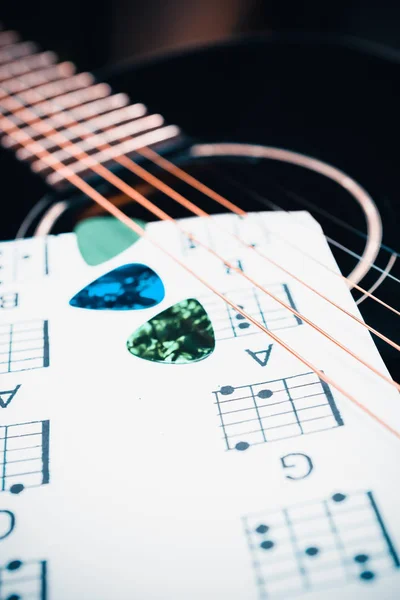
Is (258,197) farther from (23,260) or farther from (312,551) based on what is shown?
(312,551)

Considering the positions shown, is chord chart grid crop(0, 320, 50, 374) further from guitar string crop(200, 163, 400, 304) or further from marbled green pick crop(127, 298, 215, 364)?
guitar string crop(200, 163, 400, 304)

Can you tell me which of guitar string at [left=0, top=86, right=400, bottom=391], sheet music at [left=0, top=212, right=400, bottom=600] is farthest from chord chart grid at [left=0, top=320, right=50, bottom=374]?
guitar string at [left=0, top=86, right=400, bottom=391]

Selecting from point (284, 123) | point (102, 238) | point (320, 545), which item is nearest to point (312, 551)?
point (320, 545)

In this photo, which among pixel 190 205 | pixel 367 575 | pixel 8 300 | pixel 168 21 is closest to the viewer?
pixel 367 575

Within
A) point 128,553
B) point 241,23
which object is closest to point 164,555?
point 128,553

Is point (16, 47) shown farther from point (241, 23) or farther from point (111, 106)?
point (241, 23)
